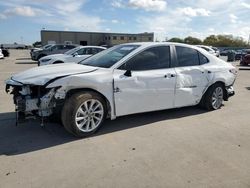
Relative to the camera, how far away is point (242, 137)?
15.9ft

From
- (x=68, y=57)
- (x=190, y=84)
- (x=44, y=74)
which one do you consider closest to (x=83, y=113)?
(x=44, y=74)

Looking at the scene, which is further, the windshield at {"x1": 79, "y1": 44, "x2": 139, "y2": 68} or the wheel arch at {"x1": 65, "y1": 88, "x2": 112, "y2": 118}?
the windshield at {"x1": 79, "y1": 44, "x2": 139, "y2": 68}

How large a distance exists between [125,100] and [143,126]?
2.32 feet

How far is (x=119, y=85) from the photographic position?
4855 millimetres

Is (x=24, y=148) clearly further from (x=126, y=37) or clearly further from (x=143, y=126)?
(x=126, y=37)

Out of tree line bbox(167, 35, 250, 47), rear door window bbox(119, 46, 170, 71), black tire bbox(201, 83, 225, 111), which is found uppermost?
tree line bbox(167, 35, 250, 47)

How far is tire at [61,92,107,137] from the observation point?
4.46 m

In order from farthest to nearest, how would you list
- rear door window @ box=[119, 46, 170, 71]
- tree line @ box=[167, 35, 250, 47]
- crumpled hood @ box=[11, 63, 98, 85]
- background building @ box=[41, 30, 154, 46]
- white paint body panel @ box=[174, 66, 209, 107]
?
1. tree line @ box=[167, 35, 250, 47]
2. background building @ box=[41, 30, 154, 46]
3. white paint body panel @ box=[174, 66, 209, 107]
4. rear door window @ box=[119, 46, 170, 71]
5. crumpled hood @ box=[11, 63, 98, 85]

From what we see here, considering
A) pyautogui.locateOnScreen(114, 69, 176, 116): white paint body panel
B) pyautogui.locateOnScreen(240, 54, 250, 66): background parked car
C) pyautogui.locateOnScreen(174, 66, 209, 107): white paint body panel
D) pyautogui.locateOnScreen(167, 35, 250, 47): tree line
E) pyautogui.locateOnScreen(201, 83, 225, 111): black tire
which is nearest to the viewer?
pyautogui.locateOnScreen(114, 69, 176, 116): white paint body panel

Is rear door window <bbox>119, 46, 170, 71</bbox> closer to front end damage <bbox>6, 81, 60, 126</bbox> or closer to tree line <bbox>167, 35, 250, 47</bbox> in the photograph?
front end damage <bbox>6, 81, 60, 126</bbox>

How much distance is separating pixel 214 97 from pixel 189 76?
1099 mm

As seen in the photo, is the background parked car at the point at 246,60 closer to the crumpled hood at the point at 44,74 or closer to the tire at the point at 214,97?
the tire at the point at 214,97

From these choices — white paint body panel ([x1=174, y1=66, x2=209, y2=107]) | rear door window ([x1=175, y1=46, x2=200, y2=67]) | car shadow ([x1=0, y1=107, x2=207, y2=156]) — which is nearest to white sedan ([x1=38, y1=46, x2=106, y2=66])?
car shadow ([x1=0, y1=107, x2=207, y2=156])

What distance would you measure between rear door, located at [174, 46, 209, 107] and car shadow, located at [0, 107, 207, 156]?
43 centimetres
